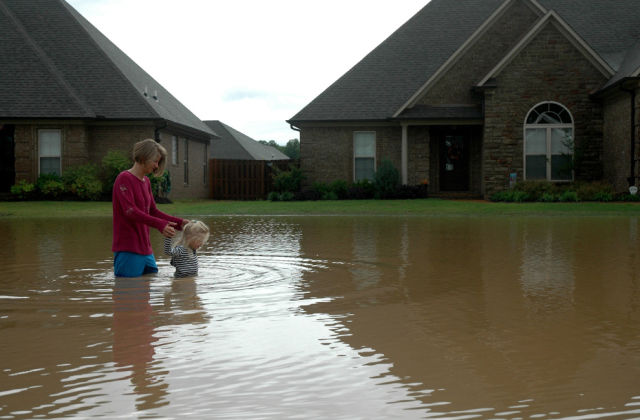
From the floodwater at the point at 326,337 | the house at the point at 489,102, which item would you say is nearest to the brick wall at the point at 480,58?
the house at the point at 489,102

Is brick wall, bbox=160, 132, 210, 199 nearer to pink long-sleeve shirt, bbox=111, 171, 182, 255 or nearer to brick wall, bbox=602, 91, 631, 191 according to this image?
brick wall, bbox=602, 91, 631, 191

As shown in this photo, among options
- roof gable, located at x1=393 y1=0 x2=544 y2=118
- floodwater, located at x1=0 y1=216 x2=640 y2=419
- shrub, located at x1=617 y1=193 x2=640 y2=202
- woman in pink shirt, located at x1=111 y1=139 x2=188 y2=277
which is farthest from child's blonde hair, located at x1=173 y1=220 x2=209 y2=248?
roof gable, located at x1=393 y1=0 x2=544 y2=118

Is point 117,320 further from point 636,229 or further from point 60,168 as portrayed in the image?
point 60,168

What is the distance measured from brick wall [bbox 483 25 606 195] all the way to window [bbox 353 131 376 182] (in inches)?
222

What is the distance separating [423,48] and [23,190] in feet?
57.2

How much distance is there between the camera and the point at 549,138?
27.1 m

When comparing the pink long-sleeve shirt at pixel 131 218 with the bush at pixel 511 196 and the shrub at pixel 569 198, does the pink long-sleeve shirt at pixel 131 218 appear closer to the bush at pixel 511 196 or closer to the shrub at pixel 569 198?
the shrub at pixel 569 198

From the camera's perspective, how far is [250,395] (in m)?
3.89

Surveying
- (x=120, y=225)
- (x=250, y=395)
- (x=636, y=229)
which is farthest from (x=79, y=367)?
(x=636, y=229)


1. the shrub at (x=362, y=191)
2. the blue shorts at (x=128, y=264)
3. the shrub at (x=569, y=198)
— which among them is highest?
the shrub at (x=362, y=191)

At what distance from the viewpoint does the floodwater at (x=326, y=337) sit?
3.80 meters

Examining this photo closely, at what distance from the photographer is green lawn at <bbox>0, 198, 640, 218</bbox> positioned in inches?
853

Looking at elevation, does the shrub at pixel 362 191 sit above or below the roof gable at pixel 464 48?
below

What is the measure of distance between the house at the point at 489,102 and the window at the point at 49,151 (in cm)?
938
